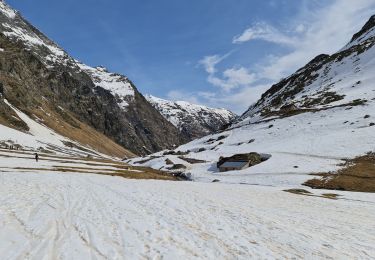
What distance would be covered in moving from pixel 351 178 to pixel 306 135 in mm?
41351

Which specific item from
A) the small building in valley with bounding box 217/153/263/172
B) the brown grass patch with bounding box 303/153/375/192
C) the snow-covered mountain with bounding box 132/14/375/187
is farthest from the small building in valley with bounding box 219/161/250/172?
the brown grass patch with bounding box 303/153/375/192

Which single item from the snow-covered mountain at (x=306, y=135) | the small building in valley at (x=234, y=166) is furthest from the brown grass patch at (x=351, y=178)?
the small building in valley at (x=234, y=166)

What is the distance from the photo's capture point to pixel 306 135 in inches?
4060

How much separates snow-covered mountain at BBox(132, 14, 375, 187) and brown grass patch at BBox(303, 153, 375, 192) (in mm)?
2615

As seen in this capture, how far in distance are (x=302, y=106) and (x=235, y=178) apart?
78820 millimetres

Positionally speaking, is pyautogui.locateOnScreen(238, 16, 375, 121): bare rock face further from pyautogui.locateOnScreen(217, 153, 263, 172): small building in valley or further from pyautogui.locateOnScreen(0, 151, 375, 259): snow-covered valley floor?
pyautogui.locateOnScreen(0, 151, 375, 259): snow-covered valley floor

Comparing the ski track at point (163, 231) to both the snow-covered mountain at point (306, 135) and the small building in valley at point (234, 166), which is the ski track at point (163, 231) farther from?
the small building in valley at point (234, 166)

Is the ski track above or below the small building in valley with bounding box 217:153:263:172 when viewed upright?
below

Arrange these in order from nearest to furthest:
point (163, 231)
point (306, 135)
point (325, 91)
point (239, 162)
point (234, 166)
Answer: point (163, 231) → point (234, 166) → point (239, 162) → point (306, 135) → point (325, 91)

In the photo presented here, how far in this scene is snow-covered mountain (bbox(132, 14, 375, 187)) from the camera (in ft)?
250

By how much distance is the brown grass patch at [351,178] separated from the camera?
192ft

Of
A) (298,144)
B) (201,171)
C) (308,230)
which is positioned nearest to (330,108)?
(298,144)

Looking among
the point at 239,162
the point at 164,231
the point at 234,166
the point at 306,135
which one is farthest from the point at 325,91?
the point at 164,231

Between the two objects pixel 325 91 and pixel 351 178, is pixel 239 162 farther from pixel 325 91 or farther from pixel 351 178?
pixel 325 91
